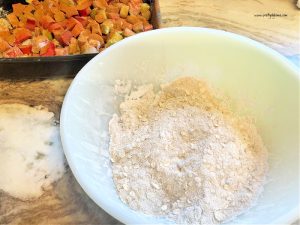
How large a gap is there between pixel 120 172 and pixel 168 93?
9.5 inches

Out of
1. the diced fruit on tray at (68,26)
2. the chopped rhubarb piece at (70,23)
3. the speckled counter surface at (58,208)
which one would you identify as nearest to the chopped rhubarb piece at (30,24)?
the diced fruit on tray at (68,26)

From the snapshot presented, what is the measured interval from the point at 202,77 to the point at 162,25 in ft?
1.01

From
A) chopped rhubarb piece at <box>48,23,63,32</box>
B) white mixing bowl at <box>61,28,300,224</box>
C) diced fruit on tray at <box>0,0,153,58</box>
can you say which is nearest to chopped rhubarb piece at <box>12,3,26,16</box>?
diced fruit on tray at <box>0,0,153,58</box>

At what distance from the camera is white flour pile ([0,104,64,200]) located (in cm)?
86

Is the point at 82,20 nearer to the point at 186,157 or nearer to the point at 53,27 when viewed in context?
the point at 53,27

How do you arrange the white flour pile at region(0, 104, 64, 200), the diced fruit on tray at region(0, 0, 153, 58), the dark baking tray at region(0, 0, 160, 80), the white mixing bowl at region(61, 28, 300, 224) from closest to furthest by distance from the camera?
the white mixing bowl at region(61, 28, 300, 224), the white flour pile at region(0, 104, 64, 200), the dark baking tray at region(0, 0, 160, 80), the diced fruit on tray at region(0, 0, 153, 58)

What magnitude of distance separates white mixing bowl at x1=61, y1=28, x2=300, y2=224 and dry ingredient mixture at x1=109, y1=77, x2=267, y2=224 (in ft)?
0.08

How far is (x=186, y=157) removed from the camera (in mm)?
800

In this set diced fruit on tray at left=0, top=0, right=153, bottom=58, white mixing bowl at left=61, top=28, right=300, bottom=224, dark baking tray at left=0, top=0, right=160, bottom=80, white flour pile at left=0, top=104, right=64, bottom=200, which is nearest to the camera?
white mixing bowl at left=61, top=28, right=300, bottom=224

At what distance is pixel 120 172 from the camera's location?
0.80m

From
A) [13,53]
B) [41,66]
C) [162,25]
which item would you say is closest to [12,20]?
[13,53]

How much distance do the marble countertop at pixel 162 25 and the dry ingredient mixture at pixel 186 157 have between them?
0.39 feet

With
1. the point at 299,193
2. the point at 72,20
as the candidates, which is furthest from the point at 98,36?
the point at 299,193

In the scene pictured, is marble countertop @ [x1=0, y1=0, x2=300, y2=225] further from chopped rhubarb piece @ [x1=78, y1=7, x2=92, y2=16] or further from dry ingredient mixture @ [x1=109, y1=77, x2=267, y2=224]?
chopped rhubarb piece @ [x1=78, y1=7, x2=92, y2=16]
